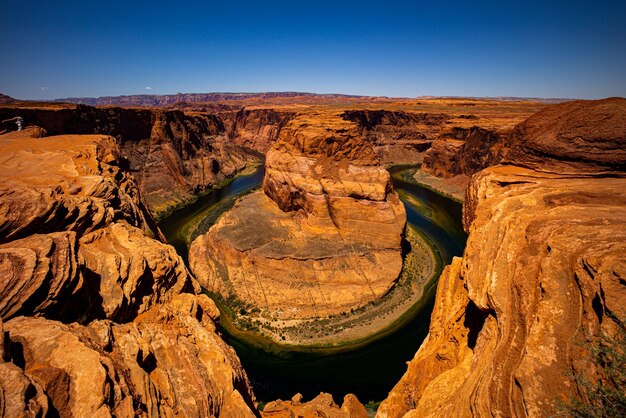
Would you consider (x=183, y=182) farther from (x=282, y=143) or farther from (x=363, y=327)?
(x=363, y=327)

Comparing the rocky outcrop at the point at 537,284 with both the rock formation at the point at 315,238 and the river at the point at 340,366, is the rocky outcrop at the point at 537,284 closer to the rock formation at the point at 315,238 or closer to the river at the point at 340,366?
the river at the point at 340,366

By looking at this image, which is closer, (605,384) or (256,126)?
(605,384)

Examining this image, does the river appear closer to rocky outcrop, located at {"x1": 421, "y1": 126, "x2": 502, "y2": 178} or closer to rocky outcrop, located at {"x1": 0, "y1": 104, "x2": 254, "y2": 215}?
rocky outcrop, located at {"x1": 0, "y1": 104, "x2": 254, "y2": 215}

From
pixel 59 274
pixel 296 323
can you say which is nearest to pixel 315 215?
pixel 296 323

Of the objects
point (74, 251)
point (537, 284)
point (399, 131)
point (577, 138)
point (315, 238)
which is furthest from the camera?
point (399, 131)

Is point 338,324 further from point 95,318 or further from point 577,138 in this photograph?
point 577,138

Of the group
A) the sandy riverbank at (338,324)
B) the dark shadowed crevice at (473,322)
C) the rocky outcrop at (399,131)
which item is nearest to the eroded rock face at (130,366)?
the dark shadowed crevice at (473,322)

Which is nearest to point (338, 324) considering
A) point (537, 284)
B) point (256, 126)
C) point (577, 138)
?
point (537, 284)

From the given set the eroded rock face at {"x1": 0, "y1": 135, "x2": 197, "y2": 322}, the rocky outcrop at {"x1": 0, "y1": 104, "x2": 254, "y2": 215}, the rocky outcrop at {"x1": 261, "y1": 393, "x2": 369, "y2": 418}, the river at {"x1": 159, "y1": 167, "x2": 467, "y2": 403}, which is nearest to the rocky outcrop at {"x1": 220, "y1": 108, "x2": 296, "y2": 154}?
the rocky outcrop at {"x1": 0, "y1": 104, "x2": 254, "y2": 215}
